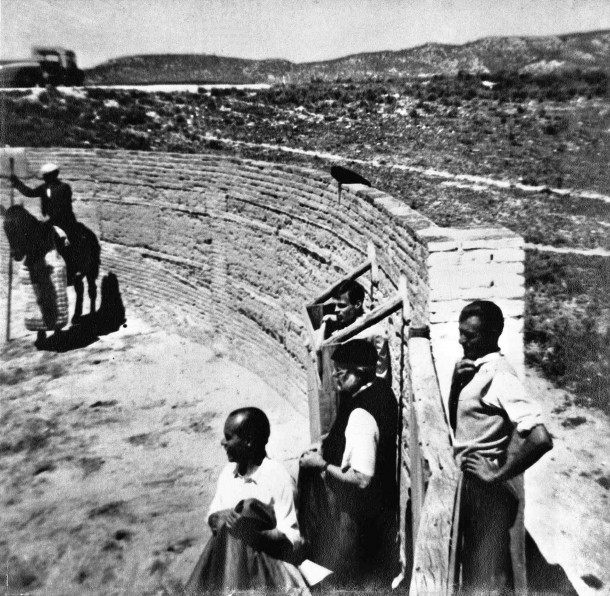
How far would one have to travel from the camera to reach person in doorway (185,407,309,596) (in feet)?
10.1

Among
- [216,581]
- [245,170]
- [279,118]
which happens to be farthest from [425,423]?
[279,118]

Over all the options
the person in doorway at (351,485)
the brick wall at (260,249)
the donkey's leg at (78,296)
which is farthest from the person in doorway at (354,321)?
the donkey's leg at (78,296)

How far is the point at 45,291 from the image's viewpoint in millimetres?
8984

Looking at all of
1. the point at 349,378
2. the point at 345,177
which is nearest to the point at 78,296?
the point at 345,177

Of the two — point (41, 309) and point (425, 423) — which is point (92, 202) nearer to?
point (41, 309)

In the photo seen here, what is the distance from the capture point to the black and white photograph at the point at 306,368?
3.17 meters

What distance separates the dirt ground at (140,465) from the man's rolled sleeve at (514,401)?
4.85 ft

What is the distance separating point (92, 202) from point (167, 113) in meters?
13.6

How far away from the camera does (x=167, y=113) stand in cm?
2319

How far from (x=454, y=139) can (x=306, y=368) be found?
44.0 ft

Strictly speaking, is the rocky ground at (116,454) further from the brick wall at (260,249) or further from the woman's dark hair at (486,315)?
the woman's dark hair at (486,315)

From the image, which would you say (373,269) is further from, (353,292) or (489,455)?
(489,455)

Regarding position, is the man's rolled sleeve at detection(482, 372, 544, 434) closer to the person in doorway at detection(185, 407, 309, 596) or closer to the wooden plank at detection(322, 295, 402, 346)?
the person in doorway at detection(185, 407, 309, 596)

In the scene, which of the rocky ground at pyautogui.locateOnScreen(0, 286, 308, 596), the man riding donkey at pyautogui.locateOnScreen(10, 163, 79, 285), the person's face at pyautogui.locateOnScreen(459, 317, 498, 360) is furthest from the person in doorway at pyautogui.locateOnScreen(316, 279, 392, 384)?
the man riding donkey at pyautogui.locateOnScreen(10, 163, 79, 285)
